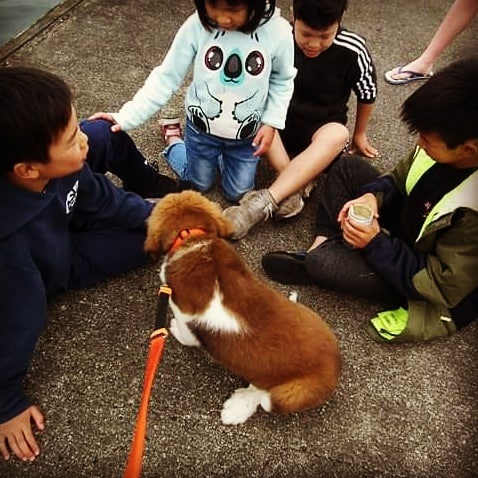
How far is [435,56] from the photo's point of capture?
9.43 ft

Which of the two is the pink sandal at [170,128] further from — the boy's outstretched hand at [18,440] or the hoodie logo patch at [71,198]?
the boy's outstretched hand at [18,440]

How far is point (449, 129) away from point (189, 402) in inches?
44.6

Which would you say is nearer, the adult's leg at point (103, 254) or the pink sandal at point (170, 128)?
the adult's leg at point (103, 254)

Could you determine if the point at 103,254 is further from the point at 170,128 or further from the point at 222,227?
the point at 170,128

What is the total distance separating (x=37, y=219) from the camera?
1.48m

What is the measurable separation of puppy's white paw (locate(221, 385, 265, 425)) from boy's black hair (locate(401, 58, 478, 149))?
940 millimetres

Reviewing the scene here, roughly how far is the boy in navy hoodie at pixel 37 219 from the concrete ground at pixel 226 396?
106 millimetres

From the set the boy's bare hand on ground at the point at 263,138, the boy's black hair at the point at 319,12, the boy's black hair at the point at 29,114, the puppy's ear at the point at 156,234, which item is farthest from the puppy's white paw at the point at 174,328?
the boy's black hair at the point at 319,12

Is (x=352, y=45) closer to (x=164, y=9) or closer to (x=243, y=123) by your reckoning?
(x=243, y=123)

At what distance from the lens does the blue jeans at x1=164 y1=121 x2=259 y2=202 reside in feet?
6.84

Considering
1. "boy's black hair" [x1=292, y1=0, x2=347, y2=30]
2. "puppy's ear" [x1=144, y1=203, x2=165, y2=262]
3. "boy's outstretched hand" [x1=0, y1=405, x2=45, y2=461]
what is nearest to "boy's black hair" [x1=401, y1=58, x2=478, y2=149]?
"boy's black hair" [x1=292, y1=0, x2=347, y2=30]

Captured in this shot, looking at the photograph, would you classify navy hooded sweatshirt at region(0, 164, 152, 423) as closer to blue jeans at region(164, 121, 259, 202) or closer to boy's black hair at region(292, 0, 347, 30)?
blue jeans at region(164, 121, 259, 202)

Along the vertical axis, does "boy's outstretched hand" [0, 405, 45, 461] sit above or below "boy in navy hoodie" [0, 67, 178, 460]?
below

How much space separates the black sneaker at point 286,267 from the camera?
188cm
